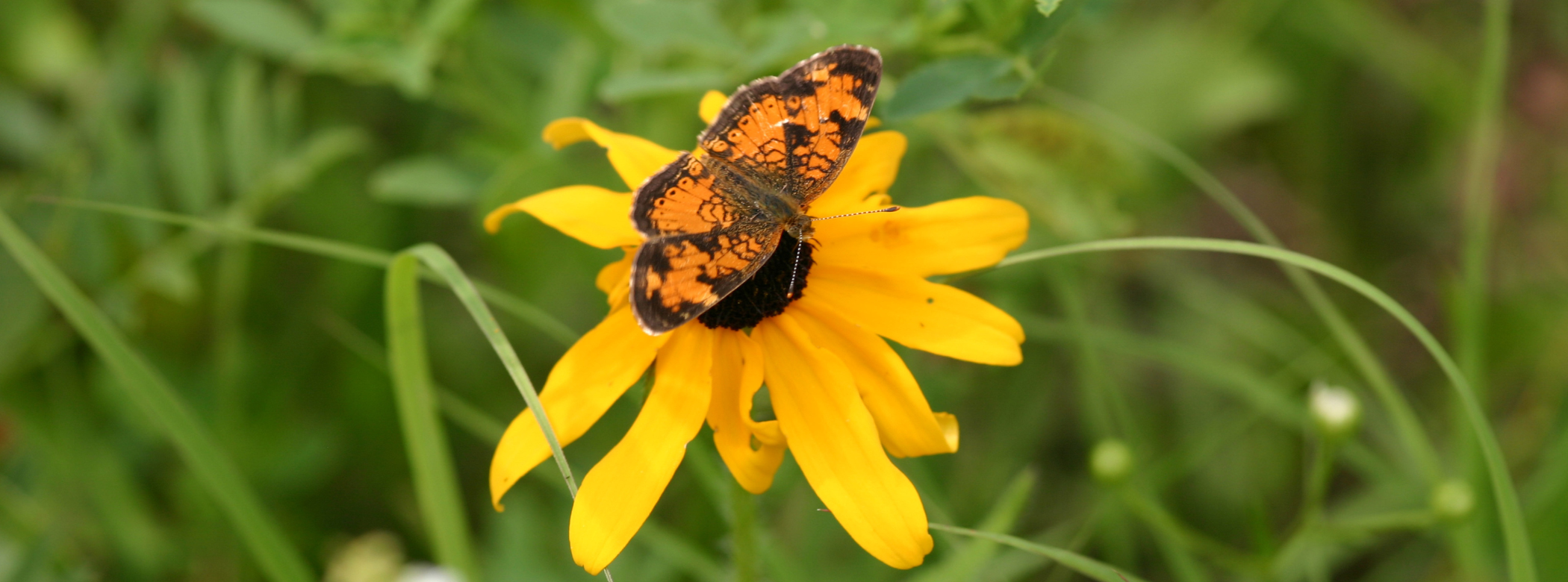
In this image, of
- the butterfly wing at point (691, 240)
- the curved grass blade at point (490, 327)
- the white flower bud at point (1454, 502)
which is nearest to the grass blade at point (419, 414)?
the curved grass blade at point (490, 327)

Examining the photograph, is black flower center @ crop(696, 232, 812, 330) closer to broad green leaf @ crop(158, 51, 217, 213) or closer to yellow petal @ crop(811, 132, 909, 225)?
yellow petal @ crop(811, 132, 909, 225)

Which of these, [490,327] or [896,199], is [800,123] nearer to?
[490,327]

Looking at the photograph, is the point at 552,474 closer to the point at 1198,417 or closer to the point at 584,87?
the point at 584,87

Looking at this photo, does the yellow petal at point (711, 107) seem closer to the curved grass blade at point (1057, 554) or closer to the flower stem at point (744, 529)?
the flower stem at point (744, 529)

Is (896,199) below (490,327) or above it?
above

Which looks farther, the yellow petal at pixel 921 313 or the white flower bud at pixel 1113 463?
the white flower bud at pixel 1113 463

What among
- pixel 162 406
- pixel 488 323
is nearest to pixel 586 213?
pixel 488 323

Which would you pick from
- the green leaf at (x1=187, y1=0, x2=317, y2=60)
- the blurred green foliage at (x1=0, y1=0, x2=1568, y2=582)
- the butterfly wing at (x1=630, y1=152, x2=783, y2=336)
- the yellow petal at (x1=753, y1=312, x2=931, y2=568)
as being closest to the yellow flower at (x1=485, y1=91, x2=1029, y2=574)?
the yellow petal at (x1=753, y1=312, x2=931, y2=568)
